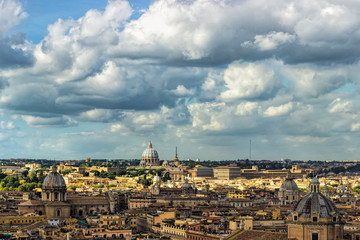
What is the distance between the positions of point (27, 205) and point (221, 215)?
101 feet

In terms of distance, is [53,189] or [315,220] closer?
[315,220]

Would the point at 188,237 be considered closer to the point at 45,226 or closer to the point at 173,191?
the point at 45,226

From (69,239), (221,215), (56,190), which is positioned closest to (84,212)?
(56,190)

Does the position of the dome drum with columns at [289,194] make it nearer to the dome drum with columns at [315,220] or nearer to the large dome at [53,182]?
the large dome at [53,182]

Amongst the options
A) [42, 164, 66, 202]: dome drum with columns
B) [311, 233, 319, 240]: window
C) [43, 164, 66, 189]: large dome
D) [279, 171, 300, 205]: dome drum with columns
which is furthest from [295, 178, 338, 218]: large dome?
[279, 171, 300, 205]: dome drum with columns

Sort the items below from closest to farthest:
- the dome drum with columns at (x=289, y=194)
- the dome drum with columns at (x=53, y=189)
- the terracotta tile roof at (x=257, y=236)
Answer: the terracotta tile roof at (x=257, y=236) < the dome drum with columns at (x=53, y=189) < the dome drum with columns at (x=289, y=194)

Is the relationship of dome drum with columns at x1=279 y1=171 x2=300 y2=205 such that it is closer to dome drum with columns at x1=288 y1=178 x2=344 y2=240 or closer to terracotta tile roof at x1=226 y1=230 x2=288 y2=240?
terracotta tile roof at x1=226 y1=230 x2=288 y2=240

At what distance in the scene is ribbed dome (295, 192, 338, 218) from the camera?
182ft

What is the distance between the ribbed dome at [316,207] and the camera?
55.5 meters

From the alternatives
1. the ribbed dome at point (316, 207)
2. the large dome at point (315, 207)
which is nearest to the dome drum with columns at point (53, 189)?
the large dome at point (315, 207)

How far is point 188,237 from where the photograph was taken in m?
81.8

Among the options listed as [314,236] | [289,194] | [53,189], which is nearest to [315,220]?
[314,236]

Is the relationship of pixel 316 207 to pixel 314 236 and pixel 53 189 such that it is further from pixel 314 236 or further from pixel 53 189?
pixel 53 189

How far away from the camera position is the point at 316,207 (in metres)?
55.5
